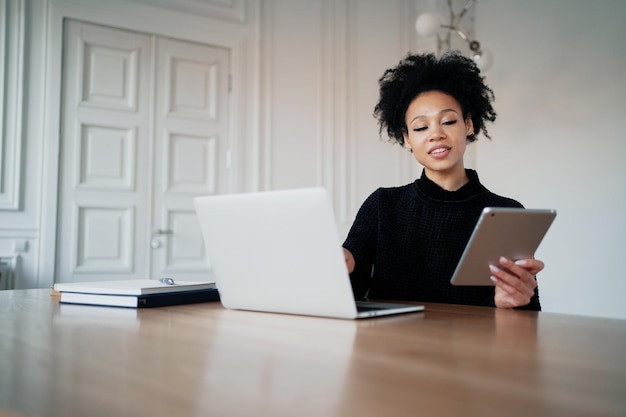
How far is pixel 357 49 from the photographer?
4.11m

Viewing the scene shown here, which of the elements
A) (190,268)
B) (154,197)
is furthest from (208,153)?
(190,268)

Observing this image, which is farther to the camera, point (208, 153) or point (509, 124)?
point (509, 124)

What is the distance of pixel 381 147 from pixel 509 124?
35.5 inches

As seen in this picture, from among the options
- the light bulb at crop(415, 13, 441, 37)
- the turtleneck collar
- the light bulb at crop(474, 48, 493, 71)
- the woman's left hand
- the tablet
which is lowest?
the woman's left hand

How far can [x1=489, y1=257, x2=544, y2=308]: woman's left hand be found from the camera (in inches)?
45.4

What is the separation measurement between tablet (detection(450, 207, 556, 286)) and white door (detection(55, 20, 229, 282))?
2611 mm

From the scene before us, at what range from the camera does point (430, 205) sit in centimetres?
168

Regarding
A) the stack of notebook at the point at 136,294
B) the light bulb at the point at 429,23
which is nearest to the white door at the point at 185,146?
the light bulb at the point at 429,23

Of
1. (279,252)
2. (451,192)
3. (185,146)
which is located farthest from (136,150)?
(279,252)

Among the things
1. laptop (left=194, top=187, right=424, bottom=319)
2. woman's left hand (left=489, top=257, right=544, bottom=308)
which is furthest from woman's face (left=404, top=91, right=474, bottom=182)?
laptop (left=194, top=187, right=424, bottom=319)

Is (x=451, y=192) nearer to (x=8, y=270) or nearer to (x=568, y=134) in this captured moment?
(x=568, y=134)

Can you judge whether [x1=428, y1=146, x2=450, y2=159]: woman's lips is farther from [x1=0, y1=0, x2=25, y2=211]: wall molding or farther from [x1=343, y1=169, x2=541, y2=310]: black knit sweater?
[x1=0, y1=0, x2=25, y2=211]: wall molding

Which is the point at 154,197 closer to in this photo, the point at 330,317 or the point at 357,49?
the point at 357,49

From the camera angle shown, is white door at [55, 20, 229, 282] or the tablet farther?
white door at [55, 20, 229, 282]
